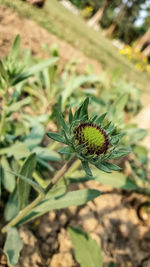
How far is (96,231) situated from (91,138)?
1.16 meters

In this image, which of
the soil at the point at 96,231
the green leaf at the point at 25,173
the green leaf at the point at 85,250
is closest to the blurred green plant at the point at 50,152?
the green leaf at the point at 25,173

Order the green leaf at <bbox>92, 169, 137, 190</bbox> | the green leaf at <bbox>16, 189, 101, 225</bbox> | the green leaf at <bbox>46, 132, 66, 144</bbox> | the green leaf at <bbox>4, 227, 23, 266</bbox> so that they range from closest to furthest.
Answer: the green leaf at <bbox>46, 132, 66, 144</bbox>
the green leaf at <bbox>4, 227, 23, 266</bbox>
the green leaf at <bbox>16, 189, 101, 225</bbox>
the green leaf at <bbox>92, 169, 137, 190</bbox>

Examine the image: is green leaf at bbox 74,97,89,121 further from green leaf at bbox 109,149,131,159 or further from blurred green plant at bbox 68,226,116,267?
blurred green plant at bbox 68,226,116,267

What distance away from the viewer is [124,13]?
24.1 meters

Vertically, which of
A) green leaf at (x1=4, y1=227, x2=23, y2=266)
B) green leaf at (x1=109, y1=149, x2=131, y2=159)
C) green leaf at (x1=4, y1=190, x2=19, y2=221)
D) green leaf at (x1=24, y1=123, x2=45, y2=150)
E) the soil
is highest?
green leaf at (x1=109, y1=149, x2=131, y2=159)

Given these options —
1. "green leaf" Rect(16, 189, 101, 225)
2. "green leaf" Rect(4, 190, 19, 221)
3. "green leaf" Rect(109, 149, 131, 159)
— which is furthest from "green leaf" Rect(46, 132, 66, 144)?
"green leaf" Rect(4, 190, 19, 221)

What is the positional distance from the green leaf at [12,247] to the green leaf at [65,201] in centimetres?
10

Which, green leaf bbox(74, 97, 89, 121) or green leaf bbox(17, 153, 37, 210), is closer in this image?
green leaf bbox(74, 97, 89, 121)

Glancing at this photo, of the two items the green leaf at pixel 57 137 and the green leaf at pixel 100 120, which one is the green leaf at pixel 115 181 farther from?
the green leaf at pixel 57 137

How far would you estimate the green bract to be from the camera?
0.80 m

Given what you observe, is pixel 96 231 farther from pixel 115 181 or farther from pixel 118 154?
pixel 118 154

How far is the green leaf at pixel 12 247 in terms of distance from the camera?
0.93 metres

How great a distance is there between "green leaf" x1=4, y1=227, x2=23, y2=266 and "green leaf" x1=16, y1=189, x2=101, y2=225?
10 cm

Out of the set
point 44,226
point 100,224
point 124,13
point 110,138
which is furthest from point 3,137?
point 124,13
